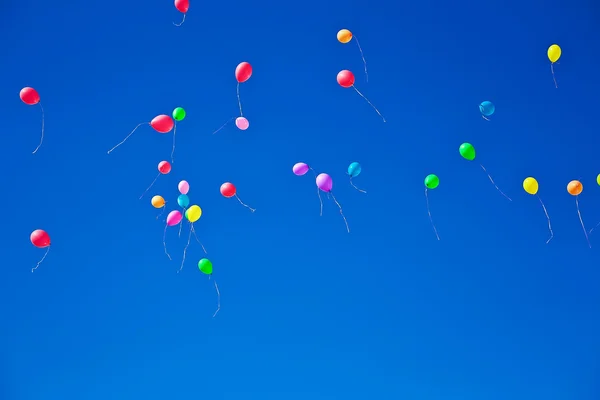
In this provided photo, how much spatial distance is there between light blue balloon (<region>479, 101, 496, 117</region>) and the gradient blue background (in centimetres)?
15

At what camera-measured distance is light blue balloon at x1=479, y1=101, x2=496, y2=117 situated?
80.9 inches

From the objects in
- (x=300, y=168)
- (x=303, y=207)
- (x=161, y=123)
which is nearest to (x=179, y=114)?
(x=161, y=123)

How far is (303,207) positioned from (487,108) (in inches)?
27.2

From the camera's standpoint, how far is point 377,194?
2234 millimetres

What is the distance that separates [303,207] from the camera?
224cm

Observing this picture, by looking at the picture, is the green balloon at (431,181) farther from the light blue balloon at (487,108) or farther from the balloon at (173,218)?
the balloon at (173,218)

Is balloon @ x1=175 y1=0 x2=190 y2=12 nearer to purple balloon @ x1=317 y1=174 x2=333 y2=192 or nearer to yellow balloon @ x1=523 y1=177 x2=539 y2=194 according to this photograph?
purple balloon @ x1=317 y1=174 x2=333 y2=192

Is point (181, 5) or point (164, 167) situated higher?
point (181, 5)

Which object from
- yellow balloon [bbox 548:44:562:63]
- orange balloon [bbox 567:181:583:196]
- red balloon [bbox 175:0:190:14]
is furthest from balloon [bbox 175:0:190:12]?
orange balloon [bbox 567:181:583:196]

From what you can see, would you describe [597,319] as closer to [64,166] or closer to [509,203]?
[509,203]

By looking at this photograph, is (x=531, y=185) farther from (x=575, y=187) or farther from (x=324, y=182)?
(x=324, y=182)

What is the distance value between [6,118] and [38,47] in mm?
271

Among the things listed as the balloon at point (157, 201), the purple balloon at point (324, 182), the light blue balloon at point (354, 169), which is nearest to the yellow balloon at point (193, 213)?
the balloon at point (157, 201)

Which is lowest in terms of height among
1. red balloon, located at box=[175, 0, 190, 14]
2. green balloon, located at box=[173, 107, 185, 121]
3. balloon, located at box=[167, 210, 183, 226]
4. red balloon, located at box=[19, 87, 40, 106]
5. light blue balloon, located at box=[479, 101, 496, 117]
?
balloon, located at box=[167, 210, 183, 226]
